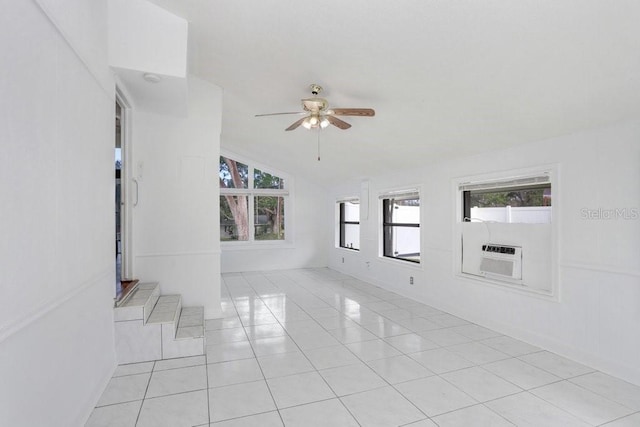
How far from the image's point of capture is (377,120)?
406 cm

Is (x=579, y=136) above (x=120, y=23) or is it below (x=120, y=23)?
below

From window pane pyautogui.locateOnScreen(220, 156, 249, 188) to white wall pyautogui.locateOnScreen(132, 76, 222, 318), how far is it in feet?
Answer: 11.7

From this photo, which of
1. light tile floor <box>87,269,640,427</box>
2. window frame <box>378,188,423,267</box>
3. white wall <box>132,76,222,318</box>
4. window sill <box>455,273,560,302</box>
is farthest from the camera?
window frame <box>378,188,423,267</box>

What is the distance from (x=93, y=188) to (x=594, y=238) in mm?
3973

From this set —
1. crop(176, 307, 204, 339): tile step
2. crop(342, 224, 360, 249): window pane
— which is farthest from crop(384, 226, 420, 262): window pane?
crop(176, 307, 204, 339): tile step

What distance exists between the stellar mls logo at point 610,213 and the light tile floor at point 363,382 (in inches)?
51.3

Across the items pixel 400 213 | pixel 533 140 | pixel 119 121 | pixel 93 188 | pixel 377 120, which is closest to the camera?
pixel 93 188

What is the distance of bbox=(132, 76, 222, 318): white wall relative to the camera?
396 cm

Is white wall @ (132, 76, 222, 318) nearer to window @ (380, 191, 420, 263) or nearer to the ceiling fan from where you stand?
the ceiling fan

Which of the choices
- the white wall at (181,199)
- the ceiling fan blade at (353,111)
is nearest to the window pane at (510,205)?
the ceiling fan blade at (353,111)

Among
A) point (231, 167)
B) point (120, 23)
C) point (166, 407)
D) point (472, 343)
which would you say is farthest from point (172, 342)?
point (231, 167)

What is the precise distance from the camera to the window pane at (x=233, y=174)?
7.72m

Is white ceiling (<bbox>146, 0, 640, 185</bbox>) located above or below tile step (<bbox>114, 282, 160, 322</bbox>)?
above

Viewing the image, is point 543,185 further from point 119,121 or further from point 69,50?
point 119,121
